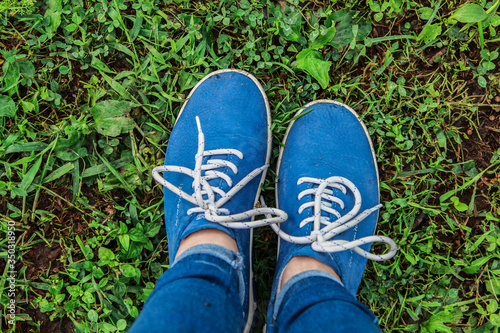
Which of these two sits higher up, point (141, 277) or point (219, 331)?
point (219, 331)

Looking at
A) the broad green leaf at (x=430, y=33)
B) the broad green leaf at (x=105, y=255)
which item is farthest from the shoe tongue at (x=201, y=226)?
the broad green leaf at (x=430, y=33)

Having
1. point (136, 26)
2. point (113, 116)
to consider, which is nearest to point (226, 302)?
point (113, 116)

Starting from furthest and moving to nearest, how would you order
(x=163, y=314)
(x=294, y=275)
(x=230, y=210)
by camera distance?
(x=230, y=210) → (x=294, y=275) → (x=163, y=314)

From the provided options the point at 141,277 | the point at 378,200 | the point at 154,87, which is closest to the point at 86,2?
the point at 154,87

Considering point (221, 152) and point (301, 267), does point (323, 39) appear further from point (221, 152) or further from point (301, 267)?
point (301, 267)

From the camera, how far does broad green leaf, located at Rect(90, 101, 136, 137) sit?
1596 mm

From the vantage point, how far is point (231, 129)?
1568 millimetres

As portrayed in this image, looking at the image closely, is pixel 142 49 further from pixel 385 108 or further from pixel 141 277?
pixel 385 108

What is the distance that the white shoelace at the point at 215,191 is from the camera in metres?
1.25

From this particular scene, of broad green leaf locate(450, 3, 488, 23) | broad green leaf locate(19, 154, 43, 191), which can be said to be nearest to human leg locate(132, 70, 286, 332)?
broad green leaf locate(19, 154, 43, 191)

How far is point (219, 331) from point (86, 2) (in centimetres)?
168

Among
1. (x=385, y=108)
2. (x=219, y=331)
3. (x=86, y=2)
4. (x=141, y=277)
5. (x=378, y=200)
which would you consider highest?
(x=86, y=2)

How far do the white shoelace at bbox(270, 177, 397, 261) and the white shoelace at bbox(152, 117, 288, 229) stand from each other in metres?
0.12

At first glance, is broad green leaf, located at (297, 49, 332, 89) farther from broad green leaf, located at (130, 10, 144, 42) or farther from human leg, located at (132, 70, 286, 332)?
broad green leaf, located at (130, 10, 144, 42)
